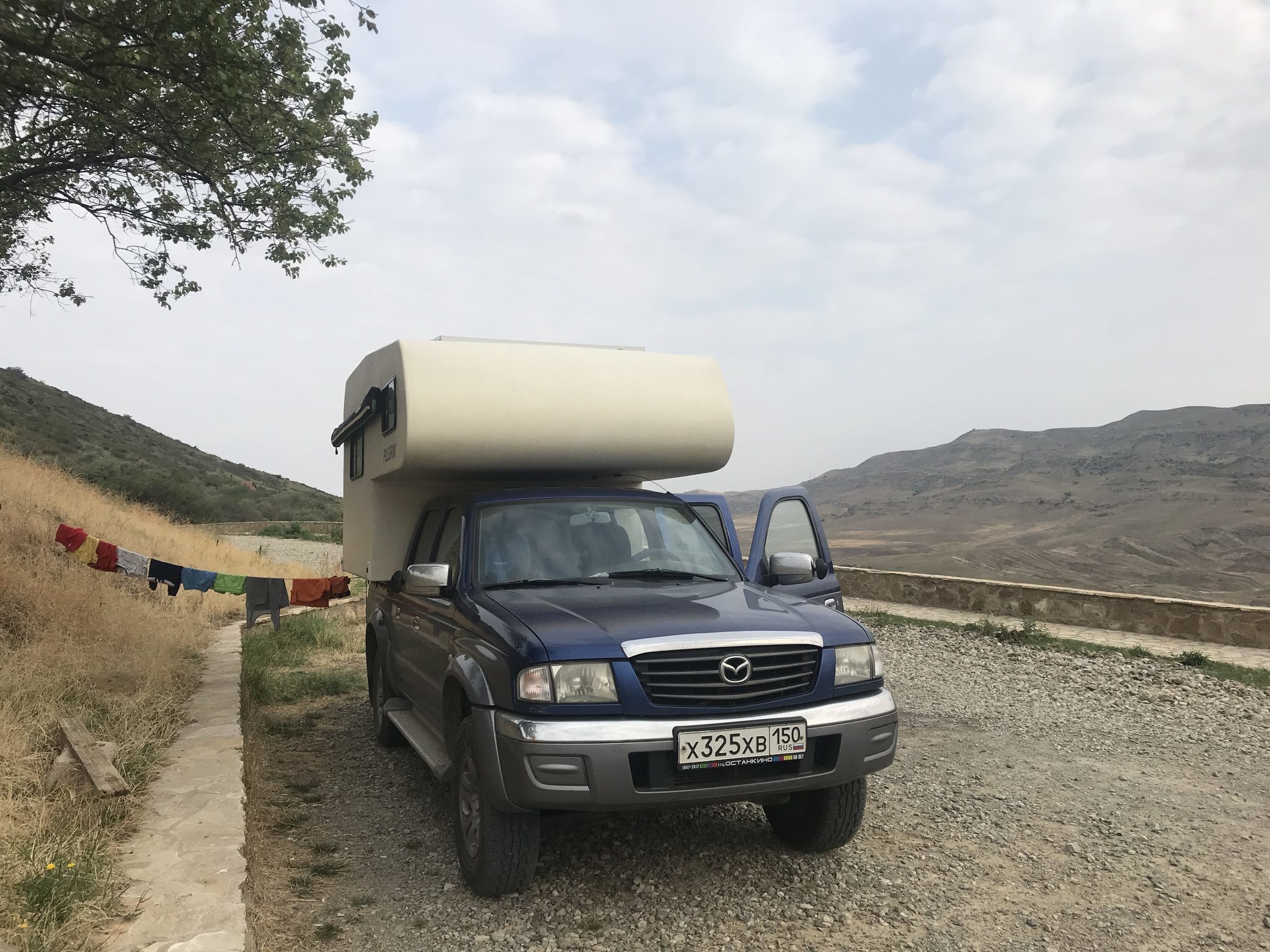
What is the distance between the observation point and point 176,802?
4.72 m

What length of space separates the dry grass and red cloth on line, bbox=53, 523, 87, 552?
347mm

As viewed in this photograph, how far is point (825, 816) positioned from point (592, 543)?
1810 mm

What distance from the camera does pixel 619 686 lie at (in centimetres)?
366

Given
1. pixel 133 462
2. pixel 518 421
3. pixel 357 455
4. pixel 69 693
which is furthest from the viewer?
pixel 133 462

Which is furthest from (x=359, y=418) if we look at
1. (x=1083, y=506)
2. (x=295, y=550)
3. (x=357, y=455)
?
(x=1083, y=506)

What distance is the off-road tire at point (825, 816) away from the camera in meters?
4.23

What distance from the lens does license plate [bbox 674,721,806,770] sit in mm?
3623

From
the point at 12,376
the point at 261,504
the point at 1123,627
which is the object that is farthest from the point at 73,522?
the point at 12,376

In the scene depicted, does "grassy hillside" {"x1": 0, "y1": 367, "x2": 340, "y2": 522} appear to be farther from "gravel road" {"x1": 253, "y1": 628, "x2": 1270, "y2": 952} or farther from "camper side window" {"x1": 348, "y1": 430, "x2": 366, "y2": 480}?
"gravel road" {"x1": 253, "y1": 628, "x2": 1270, "y2": 952}

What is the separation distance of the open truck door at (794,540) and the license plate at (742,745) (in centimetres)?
291

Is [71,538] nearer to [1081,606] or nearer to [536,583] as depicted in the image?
[536,583]

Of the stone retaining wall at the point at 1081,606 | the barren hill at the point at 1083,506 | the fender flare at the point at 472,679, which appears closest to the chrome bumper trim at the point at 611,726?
the fender flare at the point at 472,679

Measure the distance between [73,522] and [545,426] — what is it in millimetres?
12852

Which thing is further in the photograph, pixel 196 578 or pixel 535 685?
pixel 196 578
